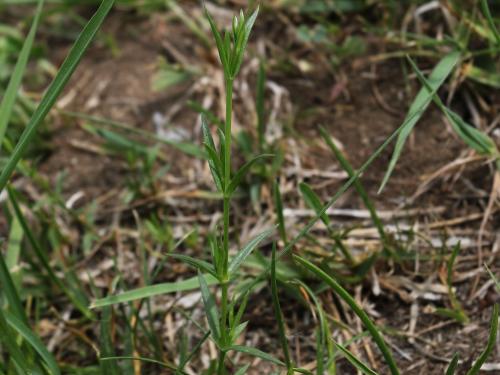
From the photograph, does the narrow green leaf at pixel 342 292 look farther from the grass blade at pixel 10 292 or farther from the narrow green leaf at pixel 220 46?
the grass blade at pixel 10 292

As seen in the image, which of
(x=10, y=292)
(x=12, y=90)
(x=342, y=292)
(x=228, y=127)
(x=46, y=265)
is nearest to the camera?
(x=228, y=127)

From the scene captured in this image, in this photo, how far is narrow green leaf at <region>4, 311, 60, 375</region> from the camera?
1.60 meters

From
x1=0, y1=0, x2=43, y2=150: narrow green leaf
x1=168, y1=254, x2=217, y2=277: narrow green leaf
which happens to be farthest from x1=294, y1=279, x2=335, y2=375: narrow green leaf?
x1=0, y1=0, x2=43, y2=150: narrow green leaf

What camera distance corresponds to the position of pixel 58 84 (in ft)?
4.68

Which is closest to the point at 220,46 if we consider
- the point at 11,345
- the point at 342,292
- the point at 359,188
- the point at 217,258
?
the point at 217,258

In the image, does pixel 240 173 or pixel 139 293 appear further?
pixel 139 293

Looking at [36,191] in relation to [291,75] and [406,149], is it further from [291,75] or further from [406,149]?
[406,149]

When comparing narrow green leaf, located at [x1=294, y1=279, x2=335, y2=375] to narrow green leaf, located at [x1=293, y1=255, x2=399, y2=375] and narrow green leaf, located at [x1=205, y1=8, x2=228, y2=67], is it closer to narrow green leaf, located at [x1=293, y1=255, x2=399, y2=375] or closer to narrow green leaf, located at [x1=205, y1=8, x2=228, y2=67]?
narrow green leaf, located at [x1=293, y1=255, x2=399, y2=375]

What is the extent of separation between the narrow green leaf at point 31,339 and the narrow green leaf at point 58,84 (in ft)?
1.14

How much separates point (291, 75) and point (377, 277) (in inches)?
36.2

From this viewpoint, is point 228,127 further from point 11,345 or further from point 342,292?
point 11,345

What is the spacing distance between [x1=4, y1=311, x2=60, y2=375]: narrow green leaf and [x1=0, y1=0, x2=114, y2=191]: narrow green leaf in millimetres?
347

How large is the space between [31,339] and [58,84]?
0.59m

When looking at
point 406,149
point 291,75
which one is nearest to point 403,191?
point 406,149
